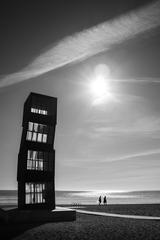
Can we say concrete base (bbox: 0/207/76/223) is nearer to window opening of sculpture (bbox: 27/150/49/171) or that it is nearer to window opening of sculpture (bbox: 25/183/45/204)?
window opening of sculpture (bbox: 25/183/45/204)

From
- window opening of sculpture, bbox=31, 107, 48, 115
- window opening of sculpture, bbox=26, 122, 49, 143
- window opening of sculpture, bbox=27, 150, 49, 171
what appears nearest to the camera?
window opening of sculpture, bbox=27, 150, 49, 171

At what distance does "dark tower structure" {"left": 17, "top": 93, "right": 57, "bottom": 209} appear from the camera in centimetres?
2503

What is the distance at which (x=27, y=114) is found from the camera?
26438 mm

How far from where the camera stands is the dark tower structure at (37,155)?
82.1 ft

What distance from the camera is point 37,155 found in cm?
2605

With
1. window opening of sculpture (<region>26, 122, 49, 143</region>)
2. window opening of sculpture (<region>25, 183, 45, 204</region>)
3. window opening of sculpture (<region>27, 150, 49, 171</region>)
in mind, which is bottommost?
window opening of sculpture (<region>25, 183, 45, 204</region>)

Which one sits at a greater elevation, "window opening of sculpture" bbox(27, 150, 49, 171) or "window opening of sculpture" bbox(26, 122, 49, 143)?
"window opening of sculpture" bbox(26, 122, 49, 143)

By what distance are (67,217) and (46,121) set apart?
28.9 feet

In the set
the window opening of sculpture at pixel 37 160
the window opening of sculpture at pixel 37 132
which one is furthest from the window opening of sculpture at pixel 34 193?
the window opening of sculpture at pixel 37 132

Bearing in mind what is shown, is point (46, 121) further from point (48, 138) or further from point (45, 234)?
point (45, 234)

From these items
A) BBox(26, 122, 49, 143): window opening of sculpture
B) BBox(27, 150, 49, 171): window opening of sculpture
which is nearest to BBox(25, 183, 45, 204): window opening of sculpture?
BBox(27, 150, 49, 171): window opening of sculpture

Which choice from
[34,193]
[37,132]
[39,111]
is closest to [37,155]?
[37,132]

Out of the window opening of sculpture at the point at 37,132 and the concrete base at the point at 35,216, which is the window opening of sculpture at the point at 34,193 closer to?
the concrete base at the point at 35,216

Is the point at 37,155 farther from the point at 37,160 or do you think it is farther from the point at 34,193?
the point at 34,193
